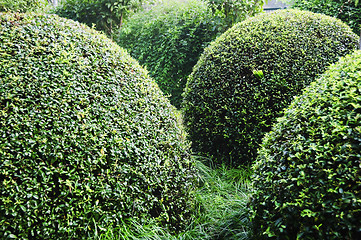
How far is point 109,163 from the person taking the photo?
99.0 inches

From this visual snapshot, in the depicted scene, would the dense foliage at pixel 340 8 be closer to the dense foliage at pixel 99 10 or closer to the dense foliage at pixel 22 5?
the dense foliage at pixel 99 10

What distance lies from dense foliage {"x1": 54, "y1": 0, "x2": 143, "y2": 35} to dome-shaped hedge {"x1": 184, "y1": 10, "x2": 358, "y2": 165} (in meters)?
3.79

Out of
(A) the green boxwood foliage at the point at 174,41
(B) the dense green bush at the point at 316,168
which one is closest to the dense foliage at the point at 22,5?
(A) the green boxwood foliage at the point at 174,41

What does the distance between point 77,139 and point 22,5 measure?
20.4 ft

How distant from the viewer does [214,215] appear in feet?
10.4

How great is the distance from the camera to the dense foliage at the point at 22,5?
6945 millimetres

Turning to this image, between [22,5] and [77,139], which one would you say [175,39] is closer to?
[22,5]

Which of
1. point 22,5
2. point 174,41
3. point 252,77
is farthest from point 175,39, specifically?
point 22,5

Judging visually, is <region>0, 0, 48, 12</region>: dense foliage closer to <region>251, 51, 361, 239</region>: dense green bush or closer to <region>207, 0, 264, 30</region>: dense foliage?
<region>207, 0, 264, 30</region>: dense foliage

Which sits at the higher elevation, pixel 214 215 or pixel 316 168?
pixel 316 168

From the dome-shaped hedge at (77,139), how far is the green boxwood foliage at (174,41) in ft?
11.0

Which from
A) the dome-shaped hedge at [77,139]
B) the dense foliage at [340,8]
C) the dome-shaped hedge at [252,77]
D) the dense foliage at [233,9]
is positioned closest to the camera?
the dome-shaped hedge at [77,139]

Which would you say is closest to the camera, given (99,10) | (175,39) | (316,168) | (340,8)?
(316,168)

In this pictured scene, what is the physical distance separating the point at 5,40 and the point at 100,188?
4.44 ft
